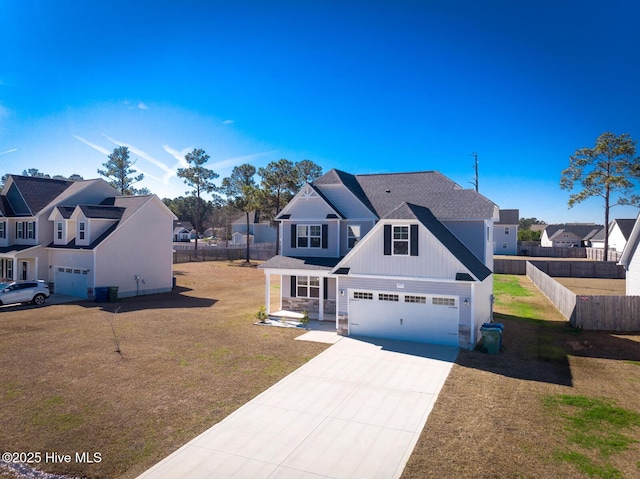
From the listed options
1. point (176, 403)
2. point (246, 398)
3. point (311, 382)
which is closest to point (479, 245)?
point (311, 382)

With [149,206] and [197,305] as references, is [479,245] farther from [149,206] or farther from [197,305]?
[149,206]

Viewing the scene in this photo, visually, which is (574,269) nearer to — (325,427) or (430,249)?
(430,249)

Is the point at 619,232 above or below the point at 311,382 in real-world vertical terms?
above

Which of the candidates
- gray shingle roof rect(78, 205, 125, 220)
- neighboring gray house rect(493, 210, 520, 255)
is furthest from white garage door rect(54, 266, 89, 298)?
neighboring gray house rect(493, 210, 520, 255)

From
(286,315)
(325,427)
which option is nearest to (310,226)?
(286,315)

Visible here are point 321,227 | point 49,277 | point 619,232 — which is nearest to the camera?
point 321,227

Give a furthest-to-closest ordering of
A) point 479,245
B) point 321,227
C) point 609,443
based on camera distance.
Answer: point 321,227 → point 479,245 → point 609,443
